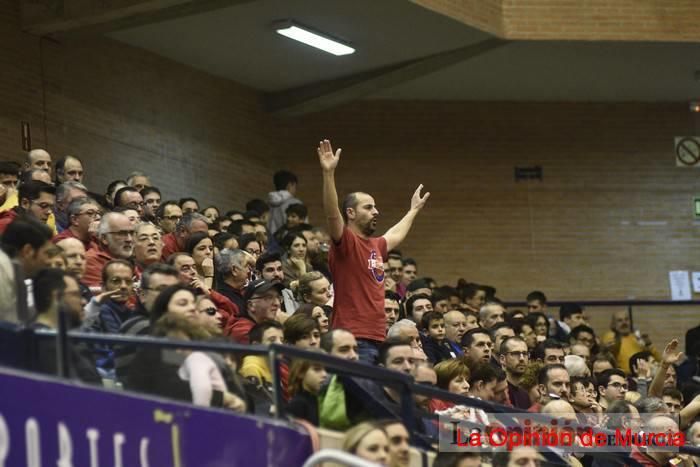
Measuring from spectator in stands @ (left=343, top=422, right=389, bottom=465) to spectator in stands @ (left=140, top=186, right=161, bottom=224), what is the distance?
207 inches

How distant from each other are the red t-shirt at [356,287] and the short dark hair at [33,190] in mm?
2091

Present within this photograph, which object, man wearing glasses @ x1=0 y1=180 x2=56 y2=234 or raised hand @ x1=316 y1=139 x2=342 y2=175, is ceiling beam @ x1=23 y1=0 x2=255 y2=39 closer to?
man wearing glasses @ x1=0 y1=180 x2=56 y2=234

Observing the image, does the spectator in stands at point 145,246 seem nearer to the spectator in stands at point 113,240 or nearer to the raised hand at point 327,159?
the spectator in stands at point 113,240

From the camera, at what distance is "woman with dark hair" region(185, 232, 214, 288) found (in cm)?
1011

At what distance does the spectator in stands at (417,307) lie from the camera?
36.1 feet

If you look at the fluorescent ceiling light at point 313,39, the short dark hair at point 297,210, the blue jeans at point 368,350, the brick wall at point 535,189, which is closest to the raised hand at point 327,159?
the blue jeans at point 368,350

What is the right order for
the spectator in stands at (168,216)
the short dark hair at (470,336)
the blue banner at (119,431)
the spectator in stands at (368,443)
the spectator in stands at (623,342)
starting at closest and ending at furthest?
the blue banner at (119,431)
the spectator in stands at (368,443)
the short dark hair at (470,336)
the spectator in stands at (168,216)
the spectator in stands at (623,342)

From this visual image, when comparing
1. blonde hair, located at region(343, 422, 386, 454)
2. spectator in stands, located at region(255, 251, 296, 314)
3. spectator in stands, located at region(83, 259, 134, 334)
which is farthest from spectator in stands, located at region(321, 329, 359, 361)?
spectator in stands, located at region(255, 251, 296, 314)

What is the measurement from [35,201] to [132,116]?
5482 mm

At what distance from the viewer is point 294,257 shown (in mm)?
11477

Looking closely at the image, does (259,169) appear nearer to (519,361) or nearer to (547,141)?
(547,141)

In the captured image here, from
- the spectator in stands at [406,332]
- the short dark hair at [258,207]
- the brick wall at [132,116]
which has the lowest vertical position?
the spectator in stands at [406,332]

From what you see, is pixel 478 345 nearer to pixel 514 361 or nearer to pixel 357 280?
pixel 514 361

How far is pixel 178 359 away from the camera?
19.8ft
